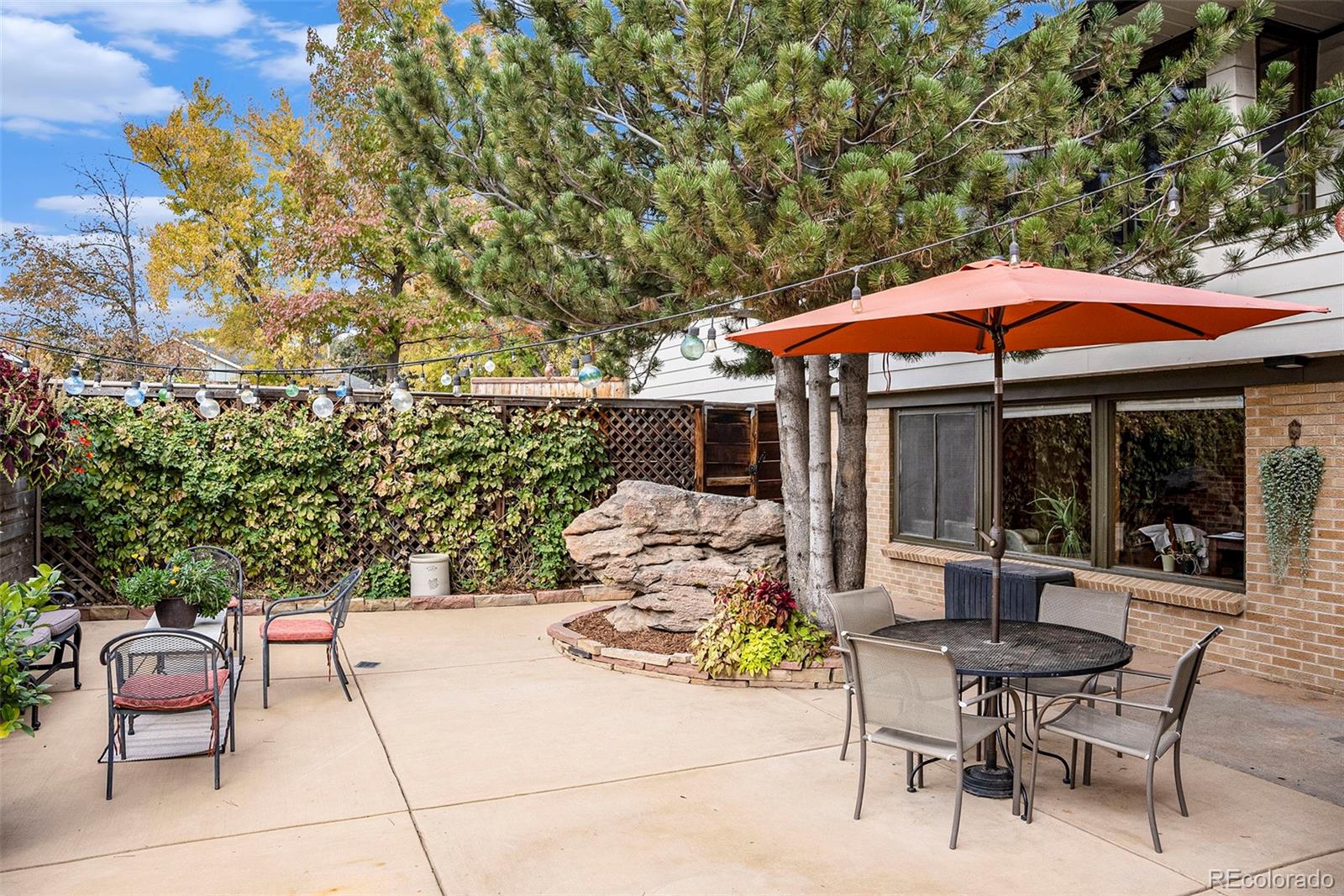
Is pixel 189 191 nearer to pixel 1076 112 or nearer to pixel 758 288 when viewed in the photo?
pixel 758 288

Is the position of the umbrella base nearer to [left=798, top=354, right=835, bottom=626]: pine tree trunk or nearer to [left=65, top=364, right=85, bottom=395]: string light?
[left=798, top=354, right=835, bottom=626]: pine tree trunk

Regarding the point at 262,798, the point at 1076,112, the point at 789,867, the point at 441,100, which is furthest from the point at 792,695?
the point at 441,100

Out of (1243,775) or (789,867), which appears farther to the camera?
(1243,775)

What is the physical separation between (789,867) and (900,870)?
0.41 m

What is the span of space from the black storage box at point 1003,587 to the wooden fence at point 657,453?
12.8ft

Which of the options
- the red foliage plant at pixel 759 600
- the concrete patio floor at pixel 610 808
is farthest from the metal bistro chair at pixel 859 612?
the red foliage plant at pixel 759 600

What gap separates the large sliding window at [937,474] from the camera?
8680 millimetres

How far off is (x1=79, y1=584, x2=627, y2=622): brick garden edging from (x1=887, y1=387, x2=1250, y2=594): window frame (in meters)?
3.74

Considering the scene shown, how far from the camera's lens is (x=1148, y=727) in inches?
152

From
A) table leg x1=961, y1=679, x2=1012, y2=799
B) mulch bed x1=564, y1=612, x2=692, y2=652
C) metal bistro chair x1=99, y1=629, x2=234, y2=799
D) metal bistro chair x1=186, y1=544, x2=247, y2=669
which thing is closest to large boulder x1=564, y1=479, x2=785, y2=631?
mulch bed x1=564, y1=612, x2=692, y2=652

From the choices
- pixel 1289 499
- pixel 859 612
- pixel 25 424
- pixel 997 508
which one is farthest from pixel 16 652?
pixel 1289 499

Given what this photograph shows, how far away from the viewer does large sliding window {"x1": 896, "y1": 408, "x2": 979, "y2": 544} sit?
8.68m

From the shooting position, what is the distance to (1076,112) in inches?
229

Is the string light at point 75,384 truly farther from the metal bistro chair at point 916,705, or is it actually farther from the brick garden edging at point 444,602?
the metal bistro chair at point 916,705
